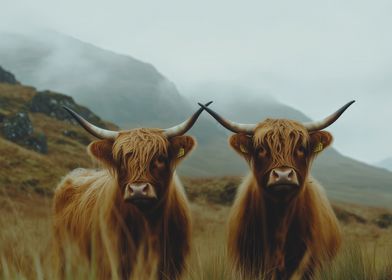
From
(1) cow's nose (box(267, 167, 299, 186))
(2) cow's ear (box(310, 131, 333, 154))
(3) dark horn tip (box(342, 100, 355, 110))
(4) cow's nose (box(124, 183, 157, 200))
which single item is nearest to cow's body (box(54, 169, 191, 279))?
(4) cow's nose (box(124, 183, 157, 200))

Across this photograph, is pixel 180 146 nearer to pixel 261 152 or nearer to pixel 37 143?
pixel 261 152

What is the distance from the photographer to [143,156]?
4996 millimetres

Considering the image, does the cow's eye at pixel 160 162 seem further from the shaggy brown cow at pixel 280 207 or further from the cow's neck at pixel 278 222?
the cow's neck at pixel 278 222

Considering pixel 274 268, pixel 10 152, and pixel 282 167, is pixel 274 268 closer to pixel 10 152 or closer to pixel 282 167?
pixel 282 167

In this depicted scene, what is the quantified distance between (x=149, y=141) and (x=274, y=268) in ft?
5.26

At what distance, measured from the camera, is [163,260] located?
499 centimetres

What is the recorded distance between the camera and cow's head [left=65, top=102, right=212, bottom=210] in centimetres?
479

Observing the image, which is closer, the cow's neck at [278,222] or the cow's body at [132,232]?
the cow's body at [132,232]

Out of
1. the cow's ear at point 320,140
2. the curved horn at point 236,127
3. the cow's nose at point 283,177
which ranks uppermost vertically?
the curved horn at point 236,127

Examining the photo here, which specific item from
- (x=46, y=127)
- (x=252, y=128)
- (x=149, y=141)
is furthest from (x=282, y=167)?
(x=46, y=127)

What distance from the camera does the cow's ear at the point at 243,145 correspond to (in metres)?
5.39

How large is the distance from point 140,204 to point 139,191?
21 cm

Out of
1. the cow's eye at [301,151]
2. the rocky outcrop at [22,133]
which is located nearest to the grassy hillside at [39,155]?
the rocky outcrop at [22,133]

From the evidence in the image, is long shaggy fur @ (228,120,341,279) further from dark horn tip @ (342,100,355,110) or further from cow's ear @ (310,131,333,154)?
dark horn tip @ (342,100,355,110)
